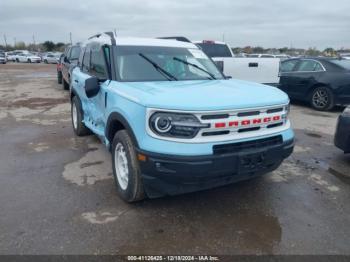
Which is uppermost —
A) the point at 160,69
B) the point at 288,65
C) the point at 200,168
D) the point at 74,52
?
the point at 74,52

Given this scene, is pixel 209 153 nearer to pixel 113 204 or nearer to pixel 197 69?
pixel 113 204

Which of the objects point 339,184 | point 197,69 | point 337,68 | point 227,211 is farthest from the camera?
point 337,68

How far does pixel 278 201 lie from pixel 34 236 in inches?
105

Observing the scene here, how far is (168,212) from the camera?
375 centimetres

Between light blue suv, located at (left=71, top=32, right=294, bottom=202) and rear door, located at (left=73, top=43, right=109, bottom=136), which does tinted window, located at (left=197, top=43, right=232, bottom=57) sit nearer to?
rear door, located at (left=73, top=43, right=109, bottom=136)

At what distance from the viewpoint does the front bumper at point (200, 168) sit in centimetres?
318

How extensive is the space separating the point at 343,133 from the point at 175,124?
122 inches

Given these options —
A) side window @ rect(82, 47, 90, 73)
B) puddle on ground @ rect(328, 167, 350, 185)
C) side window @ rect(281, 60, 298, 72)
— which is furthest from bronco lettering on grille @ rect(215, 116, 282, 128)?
side window @ rect(281, 60, 298, 72)

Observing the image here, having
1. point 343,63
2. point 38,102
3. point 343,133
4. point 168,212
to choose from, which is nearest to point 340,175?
point 343,133

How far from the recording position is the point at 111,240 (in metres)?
3.21

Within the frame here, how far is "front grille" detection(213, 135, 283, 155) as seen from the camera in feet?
10.8

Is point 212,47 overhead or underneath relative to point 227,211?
overhead

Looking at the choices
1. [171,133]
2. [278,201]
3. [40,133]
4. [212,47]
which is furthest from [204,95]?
[212,47]

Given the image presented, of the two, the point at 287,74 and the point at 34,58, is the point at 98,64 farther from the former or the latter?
the point at 34,58
